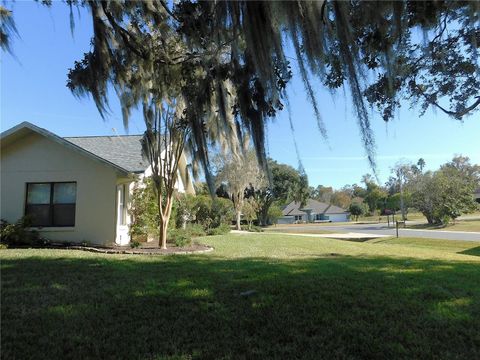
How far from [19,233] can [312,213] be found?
7373cm

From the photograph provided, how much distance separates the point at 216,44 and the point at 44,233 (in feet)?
35.2

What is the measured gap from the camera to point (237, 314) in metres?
4.40

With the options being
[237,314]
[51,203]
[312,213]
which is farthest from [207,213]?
[312,213]

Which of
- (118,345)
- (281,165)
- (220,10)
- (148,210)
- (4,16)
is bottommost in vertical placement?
(118,345)

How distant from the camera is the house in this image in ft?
260

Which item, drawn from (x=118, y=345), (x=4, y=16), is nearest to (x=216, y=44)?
(x=4, y=16)

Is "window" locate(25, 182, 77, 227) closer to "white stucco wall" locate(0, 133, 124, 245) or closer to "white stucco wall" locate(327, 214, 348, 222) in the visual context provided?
"white stucco wall" locate(0, 133, 124, 245)

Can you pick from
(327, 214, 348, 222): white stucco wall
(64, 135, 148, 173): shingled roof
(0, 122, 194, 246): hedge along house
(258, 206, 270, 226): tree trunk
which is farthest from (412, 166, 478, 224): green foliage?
(327, 214, 348, 222): white stucco wall

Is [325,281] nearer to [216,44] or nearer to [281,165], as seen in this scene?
[216,44]

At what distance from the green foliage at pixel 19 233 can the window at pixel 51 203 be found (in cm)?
62

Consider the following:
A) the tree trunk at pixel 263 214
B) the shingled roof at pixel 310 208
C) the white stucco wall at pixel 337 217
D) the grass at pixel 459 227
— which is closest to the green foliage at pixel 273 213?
the tree trunk at pixel 263 214

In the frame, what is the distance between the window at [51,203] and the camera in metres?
13.2

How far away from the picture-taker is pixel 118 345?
3586mm

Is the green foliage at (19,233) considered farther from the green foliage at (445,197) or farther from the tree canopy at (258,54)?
the green foliage at (445,197)
